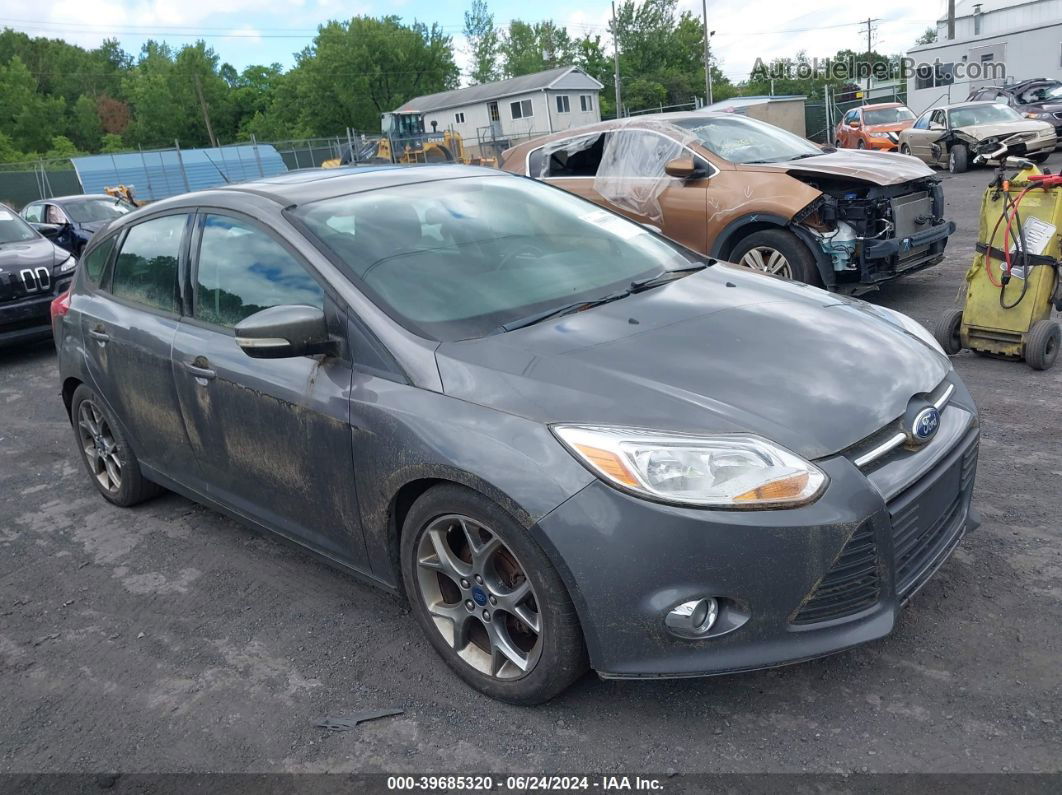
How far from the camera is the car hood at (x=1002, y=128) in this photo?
1833cm

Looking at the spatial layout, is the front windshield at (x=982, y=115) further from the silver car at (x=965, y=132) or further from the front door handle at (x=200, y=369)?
the front door handle at (x=200, y=369)

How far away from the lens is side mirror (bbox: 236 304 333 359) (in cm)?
285

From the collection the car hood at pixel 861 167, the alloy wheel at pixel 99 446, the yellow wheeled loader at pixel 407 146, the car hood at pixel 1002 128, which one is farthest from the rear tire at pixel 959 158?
the alloy wheel at pixel 99 446

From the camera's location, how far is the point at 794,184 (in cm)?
682

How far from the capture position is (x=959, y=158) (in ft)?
60.7

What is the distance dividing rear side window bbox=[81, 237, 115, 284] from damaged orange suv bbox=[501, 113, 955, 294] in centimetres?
345

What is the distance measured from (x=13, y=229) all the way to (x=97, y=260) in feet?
20.9

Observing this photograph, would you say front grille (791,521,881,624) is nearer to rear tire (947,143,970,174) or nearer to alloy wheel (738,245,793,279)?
alloy wheel (738,245,793,279)

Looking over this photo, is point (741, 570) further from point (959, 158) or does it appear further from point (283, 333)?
point (959, 158)

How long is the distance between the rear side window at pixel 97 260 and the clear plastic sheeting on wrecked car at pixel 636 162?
4.54m

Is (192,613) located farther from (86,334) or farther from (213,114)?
(213,114)

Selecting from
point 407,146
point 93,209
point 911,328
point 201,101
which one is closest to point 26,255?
point 93,209

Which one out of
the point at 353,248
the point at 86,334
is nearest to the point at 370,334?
the point at 353,248

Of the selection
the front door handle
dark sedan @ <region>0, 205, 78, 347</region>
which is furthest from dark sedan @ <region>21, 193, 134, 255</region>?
the front door handle
